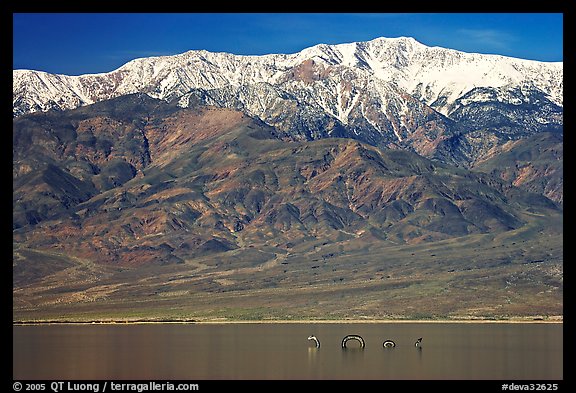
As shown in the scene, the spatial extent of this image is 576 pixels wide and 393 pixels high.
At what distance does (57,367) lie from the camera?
130 m

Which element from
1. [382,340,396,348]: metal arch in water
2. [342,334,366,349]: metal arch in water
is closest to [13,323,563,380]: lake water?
[342,334,366,349]: metal arch in water

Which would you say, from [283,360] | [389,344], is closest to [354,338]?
[389,344]

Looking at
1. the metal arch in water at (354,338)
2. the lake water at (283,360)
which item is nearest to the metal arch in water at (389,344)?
the lake water at (283,360)

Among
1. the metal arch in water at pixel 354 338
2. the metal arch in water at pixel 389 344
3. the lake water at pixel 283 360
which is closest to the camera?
the lake water at pixel 283 360

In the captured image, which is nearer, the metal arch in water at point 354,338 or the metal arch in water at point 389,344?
the metal arch in water at point 389,344

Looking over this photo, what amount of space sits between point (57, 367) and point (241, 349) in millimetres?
43103

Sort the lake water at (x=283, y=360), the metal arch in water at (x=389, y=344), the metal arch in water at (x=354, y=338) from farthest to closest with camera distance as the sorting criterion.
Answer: the metal arch in water at (x=354, y=338) < the metal arch in water at (x=389, y=344) < the lake water at (x=283, y=360)

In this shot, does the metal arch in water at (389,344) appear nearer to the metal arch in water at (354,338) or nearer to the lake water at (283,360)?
the lake water at (283,360)

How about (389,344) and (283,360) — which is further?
(389,344)

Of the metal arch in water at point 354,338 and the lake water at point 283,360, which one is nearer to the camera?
the lake water at point 283,360

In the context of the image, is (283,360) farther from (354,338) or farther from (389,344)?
(354,338)
